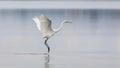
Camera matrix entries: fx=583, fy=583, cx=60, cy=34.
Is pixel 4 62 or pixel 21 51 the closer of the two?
pixel 4 62

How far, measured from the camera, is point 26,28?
34.4ft

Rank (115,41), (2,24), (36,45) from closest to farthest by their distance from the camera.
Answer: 1. (36,45)
2. (115,41)
3. (2,24)

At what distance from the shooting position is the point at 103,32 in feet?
32.4

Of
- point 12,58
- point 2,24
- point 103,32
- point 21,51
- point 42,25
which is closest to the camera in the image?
point 42,25

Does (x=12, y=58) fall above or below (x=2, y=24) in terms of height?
below

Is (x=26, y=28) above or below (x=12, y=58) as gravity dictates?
above

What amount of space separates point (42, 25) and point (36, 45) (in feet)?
6.81

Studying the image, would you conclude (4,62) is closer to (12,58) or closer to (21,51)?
(12,58)

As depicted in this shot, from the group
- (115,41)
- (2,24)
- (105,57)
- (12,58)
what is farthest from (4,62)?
(2,24)

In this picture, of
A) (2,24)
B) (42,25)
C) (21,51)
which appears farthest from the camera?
(2,24)

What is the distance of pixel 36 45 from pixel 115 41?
1.36 metres

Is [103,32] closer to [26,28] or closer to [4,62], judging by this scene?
[26,28]

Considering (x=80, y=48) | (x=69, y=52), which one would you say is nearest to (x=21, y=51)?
(x=69, y=52)

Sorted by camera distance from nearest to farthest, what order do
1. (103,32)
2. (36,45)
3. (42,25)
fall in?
(42,25) → (36,45) → (103,32)
